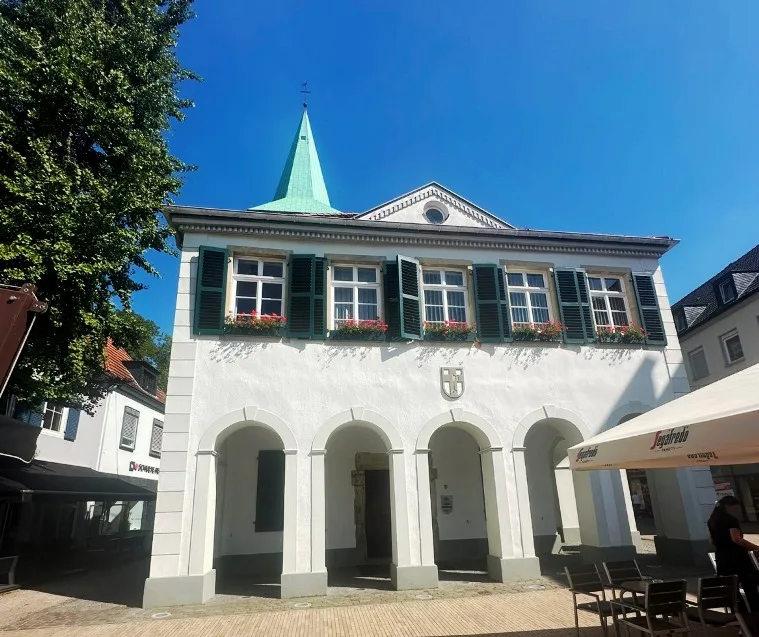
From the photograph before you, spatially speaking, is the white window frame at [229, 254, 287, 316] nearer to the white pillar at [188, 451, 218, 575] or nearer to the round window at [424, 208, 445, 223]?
the white pillar at [188, 451, 218, 575]

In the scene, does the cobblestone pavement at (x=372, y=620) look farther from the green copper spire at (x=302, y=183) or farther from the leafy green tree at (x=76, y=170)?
the green copper spire at (x=302, y=183)

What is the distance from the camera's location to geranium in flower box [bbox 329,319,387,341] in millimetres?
11375

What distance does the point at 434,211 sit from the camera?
13.8 m

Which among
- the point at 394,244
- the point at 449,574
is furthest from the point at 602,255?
the point at 449,574

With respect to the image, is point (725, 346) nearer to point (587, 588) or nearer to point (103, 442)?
point (587, 588)

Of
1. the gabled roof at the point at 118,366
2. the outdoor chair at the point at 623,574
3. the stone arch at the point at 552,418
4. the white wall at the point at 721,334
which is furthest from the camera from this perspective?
the white wall at the point at 721,334

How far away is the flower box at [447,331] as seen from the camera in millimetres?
11773

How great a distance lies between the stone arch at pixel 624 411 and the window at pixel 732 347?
14.2 m

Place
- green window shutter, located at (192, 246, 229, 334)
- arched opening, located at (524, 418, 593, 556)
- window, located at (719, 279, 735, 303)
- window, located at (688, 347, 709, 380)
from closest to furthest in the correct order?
1. green window shutter, located at (192, 246, 229, 334)
2. arched opening, located at (524, 418, 593, 556)
3. window, located at (719, 279, 735, 303)
4. window, located at (688, 347, 709, 380)

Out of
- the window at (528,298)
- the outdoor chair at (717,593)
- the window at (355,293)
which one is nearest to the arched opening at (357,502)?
the window at (355,293)

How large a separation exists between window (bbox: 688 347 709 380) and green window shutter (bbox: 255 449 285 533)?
2259cm

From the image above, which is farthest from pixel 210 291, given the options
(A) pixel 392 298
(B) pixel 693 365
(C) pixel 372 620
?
(B) pixel 693 365

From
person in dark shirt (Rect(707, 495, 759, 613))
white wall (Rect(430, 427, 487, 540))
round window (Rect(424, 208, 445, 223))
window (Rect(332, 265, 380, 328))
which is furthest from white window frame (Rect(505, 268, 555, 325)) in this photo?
person in dark shirt (Rect(707, 495, 759, 613))

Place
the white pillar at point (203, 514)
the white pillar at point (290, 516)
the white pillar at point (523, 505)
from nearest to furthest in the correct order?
the white pillar at point (203, 514)
the white pillar at point (290, 516)
the white pillar at point (523, 505)
